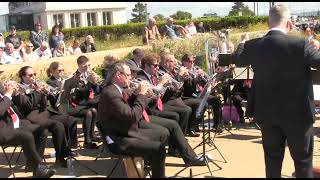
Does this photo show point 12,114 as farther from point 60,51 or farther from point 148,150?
point 60,51

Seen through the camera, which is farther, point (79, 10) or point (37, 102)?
point (79, 10)

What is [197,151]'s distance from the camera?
7395mm

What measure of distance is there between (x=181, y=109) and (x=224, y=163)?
1.37m

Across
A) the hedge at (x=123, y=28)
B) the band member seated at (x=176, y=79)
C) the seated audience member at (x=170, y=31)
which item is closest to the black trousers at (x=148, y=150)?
the band member seated at (x=176, y=79)

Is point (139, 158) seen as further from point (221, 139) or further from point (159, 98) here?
point (221, 139)

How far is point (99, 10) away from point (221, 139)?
48431 mm

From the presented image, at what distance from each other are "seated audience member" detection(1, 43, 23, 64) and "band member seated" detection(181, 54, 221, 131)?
179 inches

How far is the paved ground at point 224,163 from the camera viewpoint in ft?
20.6

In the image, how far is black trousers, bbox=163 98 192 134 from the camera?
770 cm

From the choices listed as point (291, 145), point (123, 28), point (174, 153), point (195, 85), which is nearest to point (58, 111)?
point (174, 153)

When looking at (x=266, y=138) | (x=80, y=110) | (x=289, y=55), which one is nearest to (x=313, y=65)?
(x=289, y=55)

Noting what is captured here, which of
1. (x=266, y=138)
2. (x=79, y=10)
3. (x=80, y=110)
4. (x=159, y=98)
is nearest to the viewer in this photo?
(x=266, y=138)

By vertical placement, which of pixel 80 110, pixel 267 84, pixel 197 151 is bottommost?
pixel 197 151

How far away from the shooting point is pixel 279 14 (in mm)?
4680
